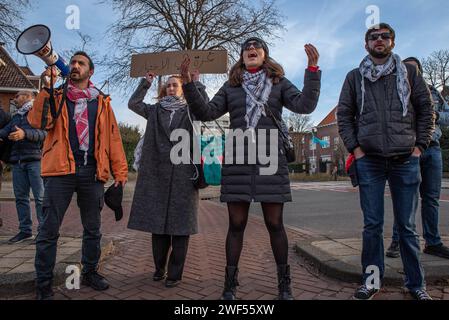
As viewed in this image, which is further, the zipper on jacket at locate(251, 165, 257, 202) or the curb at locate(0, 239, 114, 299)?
the curb at locate(0, 239, 114, 299)

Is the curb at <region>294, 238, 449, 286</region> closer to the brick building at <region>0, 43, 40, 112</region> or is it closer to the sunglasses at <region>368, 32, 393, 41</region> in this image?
the sunglasses at <region>368, 32, 393, 41</region>

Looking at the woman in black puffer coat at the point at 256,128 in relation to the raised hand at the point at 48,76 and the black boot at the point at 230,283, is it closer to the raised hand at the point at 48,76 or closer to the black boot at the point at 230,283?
the black boot at the point at 230,283

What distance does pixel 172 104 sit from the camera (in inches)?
132

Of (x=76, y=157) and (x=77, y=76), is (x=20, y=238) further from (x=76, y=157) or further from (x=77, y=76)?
(x=77, y=76)

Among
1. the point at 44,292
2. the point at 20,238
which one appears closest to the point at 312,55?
the point at 44,292

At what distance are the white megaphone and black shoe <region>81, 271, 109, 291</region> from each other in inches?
67.6

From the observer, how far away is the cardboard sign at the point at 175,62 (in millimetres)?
4344

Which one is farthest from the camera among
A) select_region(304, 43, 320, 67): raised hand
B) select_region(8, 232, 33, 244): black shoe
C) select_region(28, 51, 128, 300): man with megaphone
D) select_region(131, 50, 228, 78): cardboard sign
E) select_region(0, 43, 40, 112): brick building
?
select_region(0, 43, 40, 112): brick building

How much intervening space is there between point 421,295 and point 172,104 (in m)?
2.49

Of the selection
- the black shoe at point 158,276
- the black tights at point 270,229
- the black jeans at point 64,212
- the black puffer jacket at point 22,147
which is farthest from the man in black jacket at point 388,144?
the black puffer jacket at point 22,147

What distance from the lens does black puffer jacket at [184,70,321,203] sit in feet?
8.83

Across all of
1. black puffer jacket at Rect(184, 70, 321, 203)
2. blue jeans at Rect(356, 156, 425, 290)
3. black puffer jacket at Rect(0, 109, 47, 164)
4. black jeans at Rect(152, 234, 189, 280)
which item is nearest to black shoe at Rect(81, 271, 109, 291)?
black jeans at Rect(152, 234, 189, 280)
